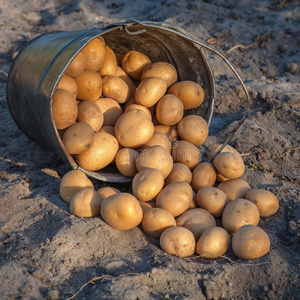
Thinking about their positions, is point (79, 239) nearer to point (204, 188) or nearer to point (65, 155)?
point (65, 155)

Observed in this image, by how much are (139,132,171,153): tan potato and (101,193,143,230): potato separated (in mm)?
768

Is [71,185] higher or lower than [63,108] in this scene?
lower

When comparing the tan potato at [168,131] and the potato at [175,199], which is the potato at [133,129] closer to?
the tan potato at [168,131]

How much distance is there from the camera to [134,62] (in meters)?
3.51

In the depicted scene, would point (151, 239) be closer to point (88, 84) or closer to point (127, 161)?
point (127, 161)

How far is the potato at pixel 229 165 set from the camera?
281 cm

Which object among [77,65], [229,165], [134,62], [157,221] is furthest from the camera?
[134,62]

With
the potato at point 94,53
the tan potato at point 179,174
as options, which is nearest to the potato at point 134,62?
the potato at point 94,53

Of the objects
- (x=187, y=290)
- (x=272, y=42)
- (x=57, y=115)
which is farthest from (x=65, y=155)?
(x=272, y=42)

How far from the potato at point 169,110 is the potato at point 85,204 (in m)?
1.08

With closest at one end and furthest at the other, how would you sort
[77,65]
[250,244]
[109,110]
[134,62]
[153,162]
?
[250,244], [153,162], [77,65], [109,110], [134,62]

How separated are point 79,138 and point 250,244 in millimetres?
1439

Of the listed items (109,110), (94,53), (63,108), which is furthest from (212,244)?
(94,53)

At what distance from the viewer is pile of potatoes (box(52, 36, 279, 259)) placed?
2297 mm
